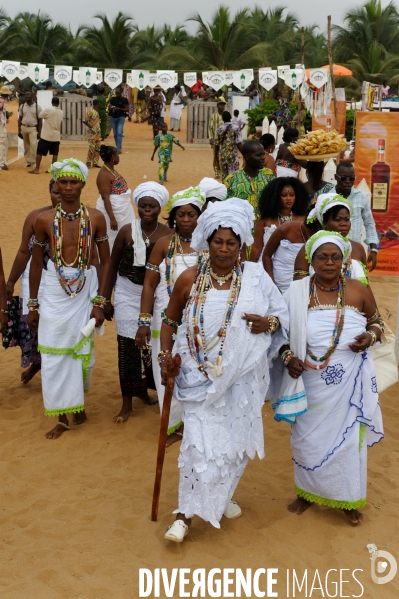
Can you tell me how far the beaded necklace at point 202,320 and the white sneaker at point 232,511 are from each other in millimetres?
936

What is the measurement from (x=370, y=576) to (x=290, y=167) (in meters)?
6.61

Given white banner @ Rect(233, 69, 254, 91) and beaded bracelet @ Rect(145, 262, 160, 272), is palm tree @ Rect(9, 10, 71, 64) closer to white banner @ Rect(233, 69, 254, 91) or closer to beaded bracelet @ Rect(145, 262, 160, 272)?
white banner @ Rect(233, 69, 254, 91)

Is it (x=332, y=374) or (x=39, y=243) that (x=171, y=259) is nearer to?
(x=39, y=243)

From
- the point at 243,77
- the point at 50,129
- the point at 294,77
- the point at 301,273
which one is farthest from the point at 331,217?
the point at 243,77

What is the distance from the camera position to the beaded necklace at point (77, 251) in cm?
565

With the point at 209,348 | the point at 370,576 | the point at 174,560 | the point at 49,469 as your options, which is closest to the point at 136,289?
the point at 49,469

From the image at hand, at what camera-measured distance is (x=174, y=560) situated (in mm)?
4133

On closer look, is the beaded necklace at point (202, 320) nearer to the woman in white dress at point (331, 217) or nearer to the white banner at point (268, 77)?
the woman in white dress at point (331, 217)

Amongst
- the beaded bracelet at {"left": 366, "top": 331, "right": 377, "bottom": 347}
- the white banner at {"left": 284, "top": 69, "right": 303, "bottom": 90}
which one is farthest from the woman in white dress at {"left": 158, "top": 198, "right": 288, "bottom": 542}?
the white banner at {"left": 284, "top": 69, "right": 303, "bottom": 90}

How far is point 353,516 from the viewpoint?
4477mm

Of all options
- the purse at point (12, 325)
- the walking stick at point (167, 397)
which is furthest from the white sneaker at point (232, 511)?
the purse at point (12, 325)

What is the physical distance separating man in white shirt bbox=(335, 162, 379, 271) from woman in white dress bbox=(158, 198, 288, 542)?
114 inches

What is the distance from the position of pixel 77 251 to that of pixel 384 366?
8.96ft

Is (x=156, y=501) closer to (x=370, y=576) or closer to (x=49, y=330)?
(x=370, y=576)
